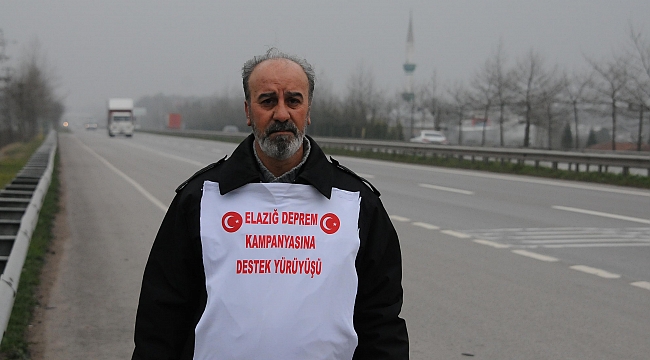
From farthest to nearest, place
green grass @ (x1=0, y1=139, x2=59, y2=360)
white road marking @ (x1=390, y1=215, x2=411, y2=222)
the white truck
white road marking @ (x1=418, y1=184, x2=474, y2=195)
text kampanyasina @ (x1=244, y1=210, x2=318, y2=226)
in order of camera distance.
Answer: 1. the white truck
2. white road marking @ (x1=418, y1=184, x2=474, y2=195)
3. white road marking @ (x1=390, y1=215, x2=411, y2=222)
4. green grass @ (x1=0, y1=139, x2=59, y2=360)
5. text kampanyasina @ (x1=244, y1=210, x2=318, y2=226)

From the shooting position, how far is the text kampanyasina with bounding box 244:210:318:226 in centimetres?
265

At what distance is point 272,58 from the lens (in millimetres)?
2770

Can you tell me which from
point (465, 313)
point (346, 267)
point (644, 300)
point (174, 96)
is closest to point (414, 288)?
point (465, 313)

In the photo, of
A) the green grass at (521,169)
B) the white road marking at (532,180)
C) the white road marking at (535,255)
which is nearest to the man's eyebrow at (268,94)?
the white road marking at (535,255)

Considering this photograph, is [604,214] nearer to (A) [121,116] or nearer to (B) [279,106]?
(B) [279,106]

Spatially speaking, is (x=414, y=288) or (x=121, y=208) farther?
(x=121, y=208)

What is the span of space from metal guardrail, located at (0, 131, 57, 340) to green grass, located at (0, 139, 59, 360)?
258 mm

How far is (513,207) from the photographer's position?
15.8 meters

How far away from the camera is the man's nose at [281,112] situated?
2656 millimetres

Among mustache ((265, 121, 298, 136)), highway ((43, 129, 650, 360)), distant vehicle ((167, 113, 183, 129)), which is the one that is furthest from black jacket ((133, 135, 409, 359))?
distant vehicle ((167, 113, 183, 129))

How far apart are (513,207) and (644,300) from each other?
830 cm

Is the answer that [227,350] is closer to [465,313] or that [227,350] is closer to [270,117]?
[270,117]

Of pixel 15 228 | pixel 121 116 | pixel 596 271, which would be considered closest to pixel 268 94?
pixel 596 271

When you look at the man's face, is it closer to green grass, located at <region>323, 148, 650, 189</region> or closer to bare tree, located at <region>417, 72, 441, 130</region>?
green grass, located at <region>323, 148, 650, 189</region>
